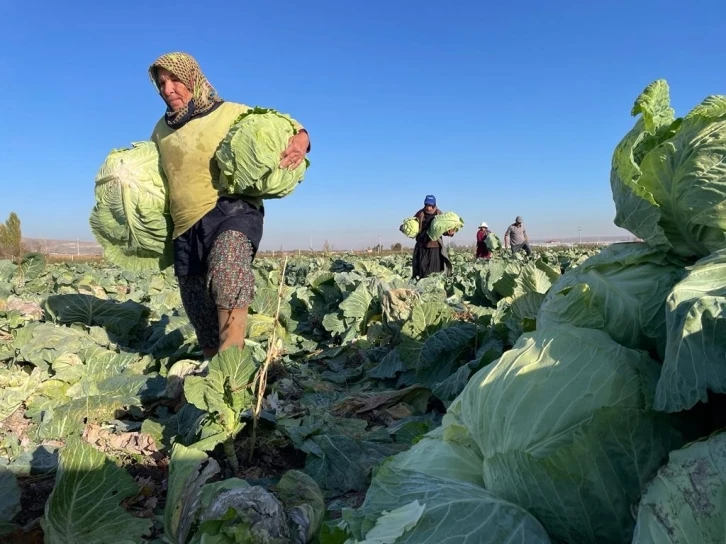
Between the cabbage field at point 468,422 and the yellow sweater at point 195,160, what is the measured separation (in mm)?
252

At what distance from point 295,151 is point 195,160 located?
664 millimetres

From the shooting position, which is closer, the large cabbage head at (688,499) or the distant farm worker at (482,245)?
the large cabbage head at (688,499)

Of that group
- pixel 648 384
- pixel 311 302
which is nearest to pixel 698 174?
pixel 648 384

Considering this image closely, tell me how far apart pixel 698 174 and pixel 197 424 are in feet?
8.17

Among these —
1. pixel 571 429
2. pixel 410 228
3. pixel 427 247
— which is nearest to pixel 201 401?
pixel 571 429

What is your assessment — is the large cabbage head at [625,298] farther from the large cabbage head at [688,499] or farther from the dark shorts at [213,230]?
the dark shorts at [213,230]

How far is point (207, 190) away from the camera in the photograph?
147 inches

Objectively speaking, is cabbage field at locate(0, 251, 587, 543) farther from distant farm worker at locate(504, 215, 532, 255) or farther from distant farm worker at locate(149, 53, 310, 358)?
distant farm worker at locate(504, 215, 532, 255)

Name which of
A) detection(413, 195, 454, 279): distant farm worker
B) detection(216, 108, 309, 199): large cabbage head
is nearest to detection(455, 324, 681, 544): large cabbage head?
detection(216, 108, 309, 199): large cabbage head

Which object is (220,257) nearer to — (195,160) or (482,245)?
(195,160)

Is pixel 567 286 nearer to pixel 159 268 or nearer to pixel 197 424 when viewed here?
pixel 197 424

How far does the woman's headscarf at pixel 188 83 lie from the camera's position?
3.60 meters

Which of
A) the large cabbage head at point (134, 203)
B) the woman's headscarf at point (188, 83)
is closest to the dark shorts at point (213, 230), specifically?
the large cabbage head at point (134, 203)

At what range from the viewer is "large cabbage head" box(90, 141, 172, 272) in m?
3.85
